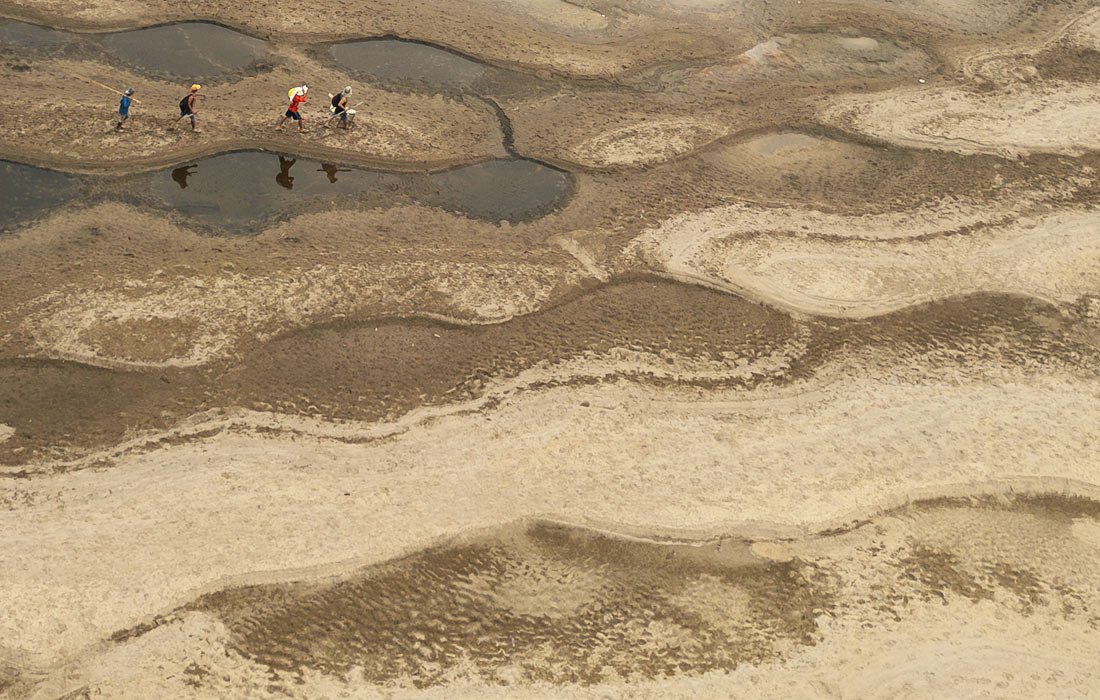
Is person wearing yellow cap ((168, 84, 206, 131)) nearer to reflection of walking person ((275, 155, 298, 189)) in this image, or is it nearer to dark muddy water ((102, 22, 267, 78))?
reflection of walking person ((275, 155, 298, 189))

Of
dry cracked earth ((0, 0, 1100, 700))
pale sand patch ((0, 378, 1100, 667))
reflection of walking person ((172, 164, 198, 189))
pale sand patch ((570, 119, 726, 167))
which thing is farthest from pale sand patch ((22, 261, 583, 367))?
pale sand patch ((570, 119, 726, 167))

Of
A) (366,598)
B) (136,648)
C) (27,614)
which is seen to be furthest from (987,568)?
(27,614)

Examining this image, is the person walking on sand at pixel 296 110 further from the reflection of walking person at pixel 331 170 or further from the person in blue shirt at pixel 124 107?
the person in blue shirt at pixel 124 107

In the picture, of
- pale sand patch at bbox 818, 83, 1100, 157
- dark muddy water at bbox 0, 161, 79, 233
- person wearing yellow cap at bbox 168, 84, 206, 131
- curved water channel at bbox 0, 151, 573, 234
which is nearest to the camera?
dark muddy water at bbox 0, 161, 79, 233

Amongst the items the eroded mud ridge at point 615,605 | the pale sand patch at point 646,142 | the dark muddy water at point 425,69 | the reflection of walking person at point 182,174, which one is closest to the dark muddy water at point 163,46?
the dark muddy water at point 425,69

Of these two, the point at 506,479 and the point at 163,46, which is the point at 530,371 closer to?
the point at 506,479
